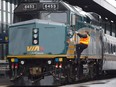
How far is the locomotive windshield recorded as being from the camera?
18172 millimetres

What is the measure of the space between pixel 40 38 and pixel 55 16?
4.70 feet

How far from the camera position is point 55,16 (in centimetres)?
1825

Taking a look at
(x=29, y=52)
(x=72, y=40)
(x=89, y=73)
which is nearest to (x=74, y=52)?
(x=72, y=40)

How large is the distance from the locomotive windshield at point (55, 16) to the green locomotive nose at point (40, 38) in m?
0.54

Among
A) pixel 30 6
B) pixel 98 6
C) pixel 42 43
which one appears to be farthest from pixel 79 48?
pixel 98 6

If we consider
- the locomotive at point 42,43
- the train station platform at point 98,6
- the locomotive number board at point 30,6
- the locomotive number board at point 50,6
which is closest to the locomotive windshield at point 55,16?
the locomotive at point 42,43

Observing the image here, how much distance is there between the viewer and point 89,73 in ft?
72.3

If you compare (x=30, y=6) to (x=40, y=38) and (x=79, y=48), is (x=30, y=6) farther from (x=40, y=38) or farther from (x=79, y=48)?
(x=79, y=48)

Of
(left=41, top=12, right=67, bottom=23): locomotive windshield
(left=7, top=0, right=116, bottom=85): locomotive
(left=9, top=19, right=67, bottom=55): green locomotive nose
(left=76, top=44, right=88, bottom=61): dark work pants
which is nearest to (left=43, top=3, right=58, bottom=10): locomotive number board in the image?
(left=7, top=0, right=116, bottom=85): locomotive

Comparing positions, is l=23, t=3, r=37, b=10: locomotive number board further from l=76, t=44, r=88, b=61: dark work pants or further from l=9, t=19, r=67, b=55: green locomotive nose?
l=76, t=44, r=88, b=61: dark work pants

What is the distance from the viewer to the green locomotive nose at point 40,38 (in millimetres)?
A: 17353

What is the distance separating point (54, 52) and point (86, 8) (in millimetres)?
29503

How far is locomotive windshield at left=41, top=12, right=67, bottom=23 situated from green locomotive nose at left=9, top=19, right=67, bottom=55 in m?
0.54

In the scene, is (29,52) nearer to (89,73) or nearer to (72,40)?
(72,40)
